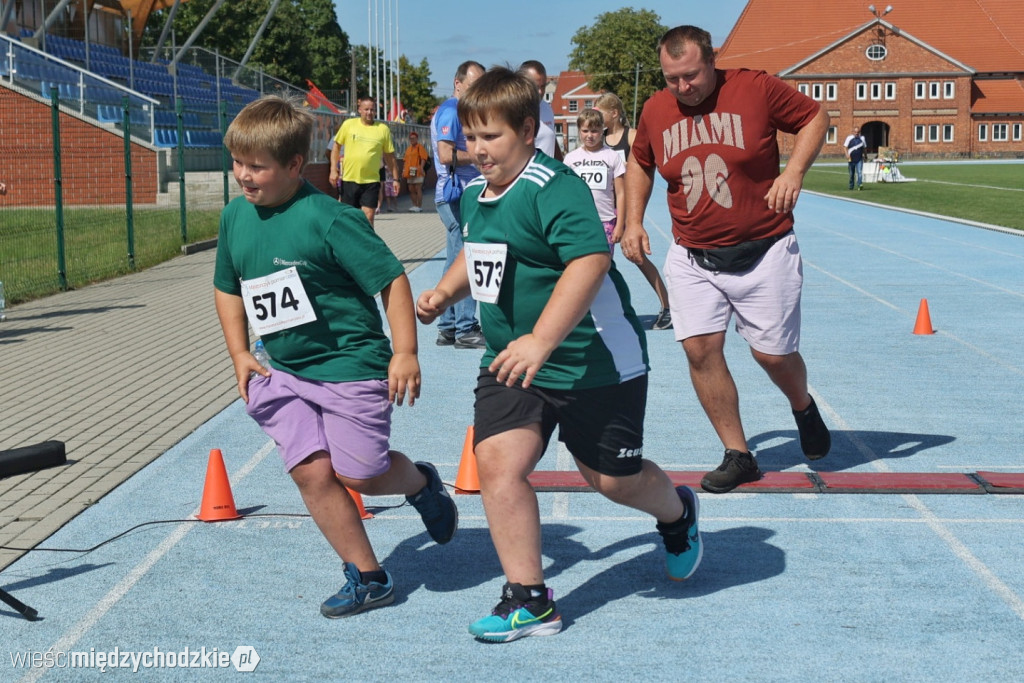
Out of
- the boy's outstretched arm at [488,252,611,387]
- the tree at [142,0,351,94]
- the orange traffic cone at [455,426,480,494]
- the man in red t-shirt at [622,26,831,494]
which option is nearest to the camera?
the boy's outstretched arm at [488,252,611,387]

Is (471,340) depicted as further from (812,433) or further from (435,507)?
(435,507)

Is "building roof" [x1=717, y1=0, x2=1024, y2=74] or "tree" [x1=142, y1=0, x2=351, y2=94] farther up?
"building roof" [x1=717, y1=0, x2=1024, y2=74]

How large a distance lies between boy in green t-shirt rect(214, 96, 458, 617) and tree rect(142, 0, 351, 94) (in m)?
71.5

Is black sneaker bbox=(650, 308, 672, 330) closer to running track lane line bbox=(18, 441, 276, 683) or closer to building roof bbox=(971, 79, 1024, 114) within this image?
running track lane line bbox=(18, 441, 276, 683)

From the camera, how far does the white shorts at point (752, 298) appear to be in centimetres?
574

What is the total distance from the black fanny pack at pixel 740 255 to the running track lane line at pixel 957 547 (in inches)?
48.3

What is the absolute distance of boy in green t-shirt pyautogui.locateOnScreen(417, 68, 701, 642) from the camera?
381cm

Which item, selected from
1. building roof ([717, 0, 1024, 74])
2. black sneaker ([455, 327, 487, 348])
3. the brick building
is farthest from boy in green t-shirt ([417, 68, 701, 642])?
building roof ([717, 0, 1024, 74])

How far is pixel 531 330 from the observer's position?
398 centimetres

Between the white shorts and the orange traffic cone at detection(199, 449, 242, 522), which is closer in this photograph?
the orange traffic cone at detection(199, 449, 242, 522)

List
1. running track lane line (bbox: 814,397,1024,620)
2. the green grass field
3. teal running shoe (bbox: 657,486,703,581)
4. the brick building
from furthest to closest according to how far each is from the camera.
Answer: the brick building → the green grass field → teal running shoe (bbox: 657,486,703,581) → running track lane line (bbox: 814,397,1024,620)

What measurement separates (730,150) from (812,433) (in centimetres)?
143

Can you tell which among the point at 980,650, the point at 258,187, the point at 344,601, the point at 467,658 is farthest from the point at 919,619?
the point at 258,187

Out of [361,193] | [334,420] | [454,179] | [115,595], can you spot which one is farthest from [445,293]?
[361,193]
